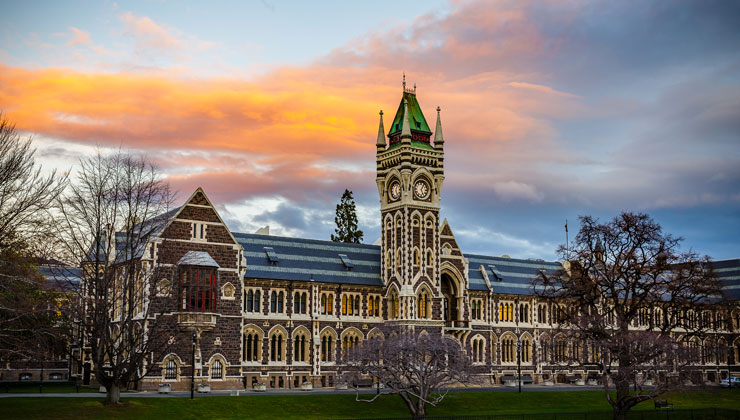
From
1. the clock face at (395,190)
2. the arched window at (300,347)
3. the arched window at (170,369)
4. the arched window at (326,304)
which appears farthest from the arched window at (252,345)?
the clock face at (395,190)

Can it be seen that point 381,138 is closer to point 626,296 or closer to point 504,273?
point 504,273

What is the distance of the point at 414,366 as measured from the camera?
5822cm

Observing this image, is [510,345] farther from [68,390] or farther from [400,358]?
[68,390]

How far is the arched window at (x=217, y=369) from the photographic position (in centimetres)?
6981

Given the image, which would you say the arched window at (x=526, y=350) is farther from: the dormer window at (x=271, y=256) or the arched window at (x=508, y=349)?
the dormer window at (x=271, y=256)

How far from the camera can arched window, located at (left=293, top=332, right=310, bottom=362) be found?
78125 millimetres

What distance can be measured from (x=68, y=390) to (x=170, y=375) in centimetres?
805

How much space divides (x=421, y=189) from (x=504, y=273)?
1888 centimetres

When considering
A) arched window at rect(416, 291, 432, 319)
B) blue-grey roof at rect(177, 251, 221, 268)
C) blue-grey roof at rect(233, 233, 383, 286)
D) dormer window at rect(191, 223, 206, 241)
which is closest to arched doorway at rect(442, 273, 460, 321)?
arched window at rect(416, 291, 432, 319)

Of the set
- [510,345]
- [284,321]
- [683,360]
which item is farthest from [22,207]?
[510,345]

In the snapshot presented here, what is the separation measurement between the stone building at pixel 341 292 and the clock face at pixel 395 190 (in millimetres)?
126

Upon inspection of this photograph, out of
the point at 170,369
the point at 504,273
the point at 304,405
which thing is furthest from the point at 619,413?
the point at 504,273

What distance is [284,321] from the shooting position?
7731 centimetres

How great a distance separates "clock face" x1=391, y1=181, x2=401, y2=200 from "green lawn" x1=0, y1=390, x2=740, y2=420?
23.8 m
